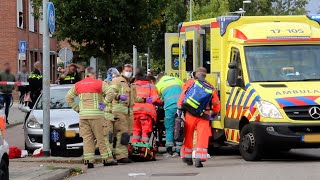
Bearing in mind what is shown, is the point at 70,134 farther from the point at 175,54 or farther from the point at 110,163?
the point at 175,54

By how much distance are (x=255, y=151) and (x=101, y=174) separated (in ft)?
9.80

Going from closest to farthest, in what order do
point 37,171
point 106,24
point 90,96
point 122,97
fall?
point 37,171, point 90,96, point 122,97, point 106,24

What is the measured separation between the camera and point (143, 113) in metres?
15.1

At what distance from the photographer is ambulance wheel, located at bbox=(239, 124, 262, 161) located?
44.4ft

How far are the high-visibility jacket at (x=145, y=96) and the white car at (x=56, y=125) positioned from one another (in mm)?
1352

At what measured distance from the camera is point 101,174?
12.6 meters

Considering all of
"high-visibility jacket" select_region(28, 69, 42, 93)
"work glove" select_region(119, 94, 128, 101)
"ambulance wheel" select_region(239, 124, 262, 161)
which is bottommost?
"ambulance wheel" select_region(239, 124, 262, 161)

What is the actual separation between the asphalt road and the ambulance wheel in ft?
0.51

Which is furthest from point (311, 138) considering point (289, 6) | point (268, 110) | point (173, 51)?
point (289, 6)

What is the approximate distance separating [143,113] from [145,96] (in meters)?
0.38

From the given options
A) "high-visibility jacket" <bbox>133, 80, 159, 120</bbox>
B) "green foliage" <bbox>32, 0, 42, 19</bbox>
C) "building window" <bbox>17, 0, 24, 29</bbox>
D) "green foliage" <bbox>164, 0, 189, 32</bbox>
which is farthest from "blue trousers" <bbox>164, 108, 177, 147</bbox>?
"green foliage" <bbox>164, 0, 189, 32</bbox>

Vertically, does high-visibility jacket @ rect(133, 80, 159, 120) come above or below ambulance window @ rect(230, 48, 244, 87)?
below

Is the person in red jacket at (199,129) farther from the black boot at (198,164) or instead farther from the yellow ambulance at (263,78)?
the yellow ambulance at (263,78)

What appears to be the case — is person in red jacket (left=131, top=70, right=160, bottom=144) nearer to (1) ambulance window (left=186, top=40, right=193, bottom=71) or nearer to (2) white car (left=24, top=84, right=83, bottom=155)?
(2) white car (left=24, top=84, right=83, bottom=155)
